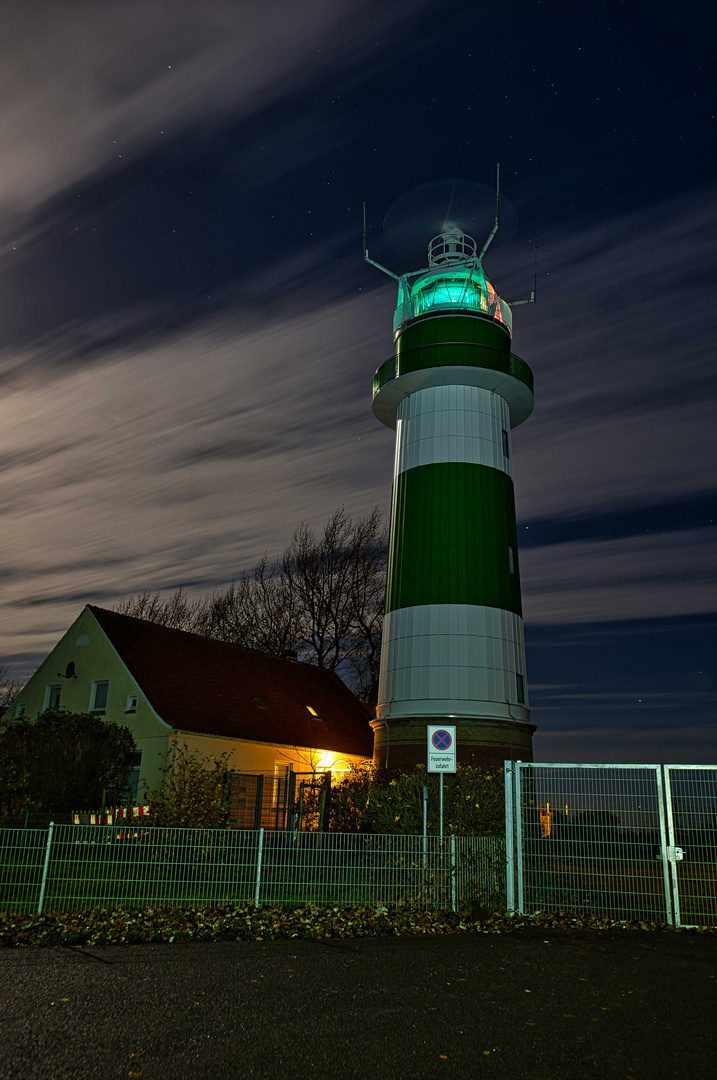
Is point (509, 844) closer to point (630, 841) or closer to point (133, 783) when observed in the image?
point (630, 841)

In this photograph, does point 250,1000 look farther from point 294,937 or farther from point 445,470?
point 445,470

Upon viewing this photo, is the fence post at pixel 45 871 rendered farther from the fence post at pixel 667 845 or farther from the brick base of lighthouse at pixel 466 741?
the brick base of lighthouse at pixel 466 741

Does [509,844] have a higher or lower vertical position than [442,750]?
lower

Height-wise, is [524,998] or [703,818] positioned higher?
[703,818]

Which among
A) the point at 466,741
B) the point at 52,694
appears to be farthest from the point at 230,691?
the point at 466,741

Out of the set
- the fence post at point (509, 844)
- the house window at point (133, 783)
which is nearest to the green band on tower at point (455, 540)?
the house window at point (133, 783)

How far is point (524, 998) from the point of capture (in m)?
6.77

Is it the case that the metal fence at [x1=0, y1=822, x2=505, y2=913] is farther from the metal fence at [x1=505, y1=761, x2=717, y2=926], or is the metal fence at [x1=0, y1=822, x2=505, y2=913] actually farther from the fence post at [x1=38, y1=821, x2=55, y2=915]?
the metal fence at [x1=505, y1=761, x2=717, y2=926]

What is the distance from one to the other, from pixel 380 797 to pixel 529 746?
6148 millimetres

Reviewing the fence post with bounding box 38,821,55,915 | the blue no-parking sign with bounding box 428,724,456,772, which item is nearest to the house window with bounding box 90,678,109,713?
the blue no-parking sign with bounding box 428,724,456,772

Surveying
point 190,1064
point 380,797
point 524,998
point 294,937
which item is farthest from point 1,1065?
point 380,797

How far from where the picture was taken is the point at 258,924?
9.86m

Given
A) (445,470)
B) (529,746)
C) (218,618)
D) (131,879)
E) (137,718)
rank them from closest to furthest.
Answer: (131,879), (529,746), (445,470), (137,718), (218,618)

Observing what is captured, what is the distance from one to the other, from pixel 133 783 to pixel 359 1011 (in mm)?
17551
